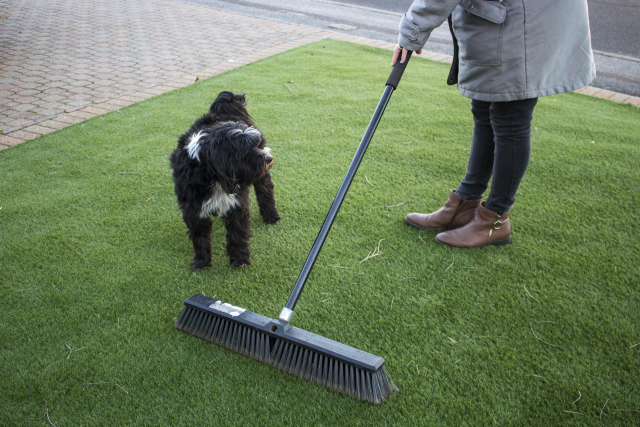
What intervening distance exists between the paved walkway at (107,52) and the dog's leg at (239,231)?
10.2 ft

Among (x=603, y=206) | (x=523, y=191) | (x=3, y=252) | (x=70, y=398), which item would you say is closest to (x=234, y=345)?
(x=70, y=398)

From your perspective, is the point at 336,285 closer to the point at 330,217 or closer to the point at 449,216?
the point at 330,217

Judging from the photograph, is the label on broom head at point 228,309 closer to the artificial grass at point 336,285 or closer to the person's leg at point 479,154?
the artificial grass at point 336,285

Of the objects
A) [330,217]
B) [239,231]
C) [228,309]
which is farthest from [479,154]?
[228,309]

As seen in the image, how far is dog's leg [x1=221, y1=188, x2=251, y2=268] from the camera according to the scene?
106 inches

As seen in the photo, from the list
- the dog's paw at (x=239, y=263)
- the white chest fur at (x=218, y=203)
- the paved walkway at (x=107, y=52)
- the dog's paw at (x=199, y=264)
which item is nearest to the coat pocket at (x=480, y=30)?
the white chest fur at (x=218, y=203)

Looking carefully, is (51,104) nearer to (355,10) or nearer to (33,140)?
(33,140)

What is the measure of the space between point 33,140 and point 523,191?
475cm

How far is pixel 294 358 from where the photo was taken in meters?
2.03

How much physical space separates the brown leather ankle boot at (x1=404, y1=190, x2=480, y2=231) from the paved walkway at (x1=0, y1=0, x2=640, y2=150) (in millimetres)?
4023

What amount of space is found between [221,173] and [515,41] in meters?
1.74

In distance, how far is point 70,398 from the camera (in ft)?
6.56

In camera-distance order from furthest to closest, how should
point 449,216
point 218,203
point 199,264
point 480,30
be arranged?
point 449,216 < point 199,264 < point 218,203 < point 480,30

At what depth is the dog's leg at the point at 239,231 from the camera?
2.68 metres
